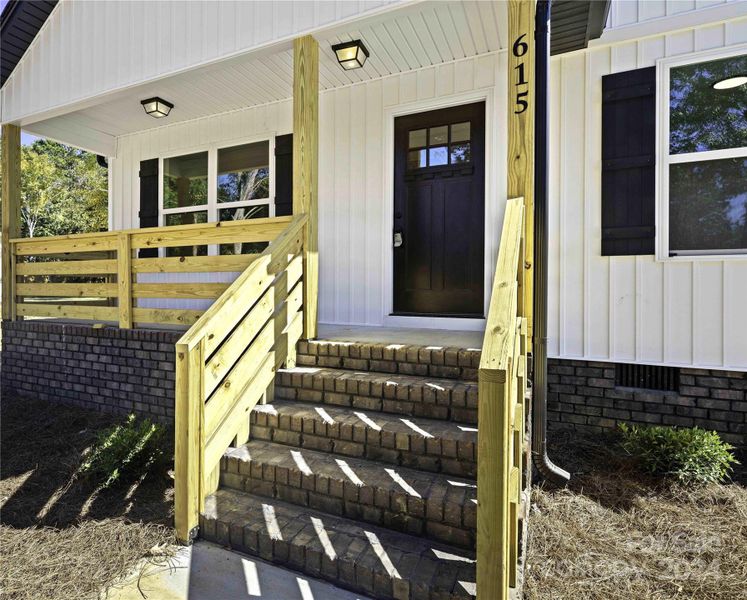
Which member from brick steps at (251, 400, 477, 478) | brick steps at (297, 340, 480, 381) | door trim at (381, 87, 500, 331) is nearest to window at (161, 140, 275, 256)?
door trim at (381, 87, 500, 331)

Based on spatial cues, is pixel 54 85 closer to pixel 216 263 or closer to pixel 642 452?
pixel 216 263

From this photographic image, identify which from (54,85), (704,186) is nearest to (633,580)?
(704,186)

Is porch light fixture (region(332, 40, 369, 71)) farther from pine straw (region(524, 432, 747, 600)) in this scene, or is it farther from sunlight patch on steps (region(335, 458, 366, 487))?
pine straw (region(524, 432, 747, 600))

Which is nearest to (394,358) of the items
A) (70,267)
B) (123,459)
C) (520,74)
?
(520,74)

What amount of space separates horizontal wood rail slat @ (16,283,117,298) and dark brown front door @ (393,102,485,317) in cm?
298

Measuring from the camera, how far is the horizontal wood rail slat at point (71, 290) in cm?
433

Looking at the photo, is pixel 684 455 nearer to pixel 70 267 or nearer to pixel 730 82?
pixel 730 82

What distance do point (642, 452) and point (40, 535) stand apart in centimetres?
378

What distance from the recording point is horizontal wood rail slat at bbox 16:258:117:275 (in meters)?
4.26

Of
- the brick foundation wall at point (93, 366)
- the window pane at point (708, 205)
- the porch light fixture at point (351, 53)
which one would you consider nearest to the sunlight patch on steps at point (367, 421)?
the brick foundation wall at point (93, 366)

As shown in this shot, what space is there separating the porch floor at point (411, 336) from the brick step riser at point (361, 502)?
1.11m

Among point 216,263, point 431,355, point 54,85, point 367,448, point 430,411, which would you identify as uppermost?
point 54,85

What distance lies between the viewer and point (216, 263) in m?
3.54

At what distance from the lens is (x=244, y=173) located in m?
5.17
